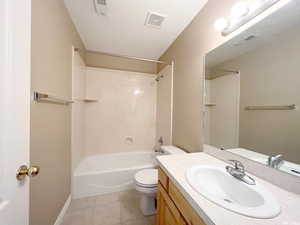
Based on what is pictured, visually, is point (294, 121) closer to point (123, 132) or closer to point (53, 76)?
point (53, 76)

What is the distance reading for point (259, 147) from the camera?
0.86 metres

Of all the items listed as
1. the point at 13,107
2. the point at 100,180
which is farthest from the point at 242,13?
the point at 100,180

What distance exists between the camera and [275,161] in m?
0.76

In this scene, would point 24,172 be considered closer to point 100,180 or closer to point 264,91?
point 264,91

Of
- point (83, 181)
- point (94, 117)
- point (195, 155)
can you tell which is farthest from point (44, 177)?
point (94, 117)

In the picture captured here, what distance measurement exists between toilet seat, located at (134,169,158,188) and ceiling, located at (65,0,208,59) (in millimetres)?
1947

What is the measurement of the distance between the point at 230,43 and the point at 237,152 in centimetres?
90

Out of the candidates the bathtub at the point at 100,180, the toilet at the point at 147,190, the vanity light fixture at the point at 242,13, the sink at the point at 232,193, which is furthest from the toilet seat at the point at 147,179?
the vanity light fixture at the point at 242,13

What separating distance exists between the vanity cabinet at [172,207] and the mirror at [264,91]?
1.89 feet

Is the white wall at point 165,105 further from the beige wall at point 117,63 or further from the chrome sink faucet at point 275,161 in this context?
the chrome sink faucet at point 275,161

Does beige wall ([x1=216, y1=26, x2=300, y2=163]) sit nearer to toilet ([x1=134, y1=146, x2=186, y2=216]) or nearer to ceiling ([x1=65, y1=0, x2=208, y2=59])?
ceiling ([x1=65, y1=0, x2=208, y2=59])

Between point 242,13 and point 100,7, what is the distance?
1341 mm

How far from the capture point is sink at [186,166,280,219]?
525 mm

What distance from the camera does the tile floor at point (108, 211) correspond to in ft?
4.55
